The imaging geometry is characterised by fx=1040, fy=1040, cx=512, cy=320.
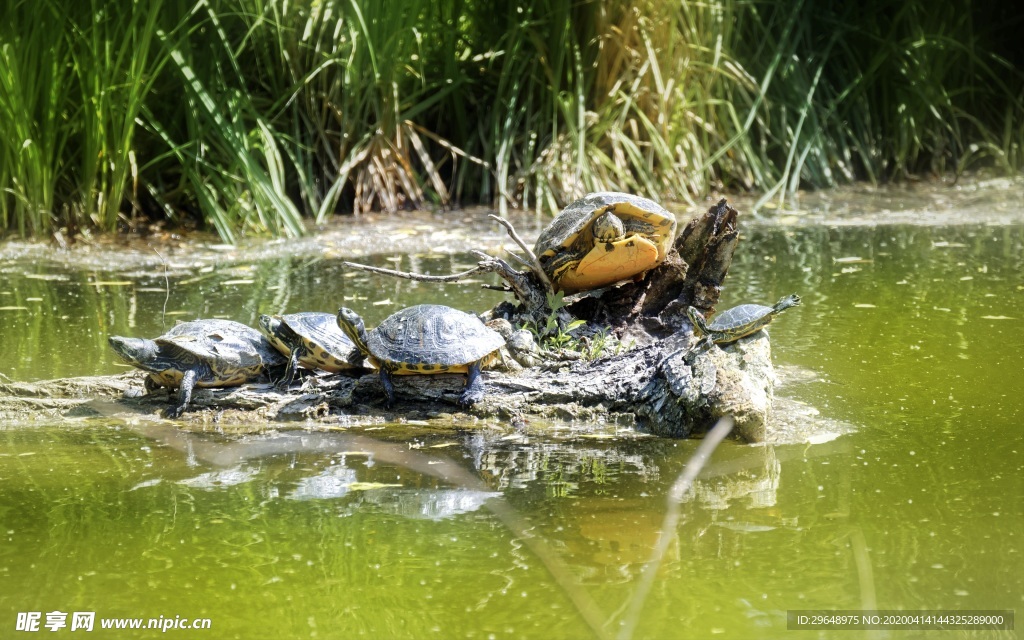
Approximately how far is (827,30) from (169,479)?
8.14 meters

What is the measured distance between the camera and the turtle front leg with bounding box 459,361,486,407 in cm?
355

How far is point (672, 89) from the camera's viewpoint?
27.2ft

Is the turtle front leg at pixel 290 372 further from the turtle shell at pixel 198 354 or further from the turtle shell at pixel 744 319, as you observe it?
the turtle shell at pixel 744 319

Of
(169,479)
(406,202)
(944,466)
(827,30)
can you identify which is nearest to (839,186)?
(827,30)

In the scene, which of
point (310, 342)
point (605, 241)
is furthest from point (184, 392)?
point (605, 241)

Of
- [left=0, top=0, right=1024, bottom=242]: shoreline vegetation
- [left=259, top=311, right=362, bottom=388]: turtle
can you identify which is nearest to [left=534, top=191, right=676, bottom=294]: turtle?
[left=259, top=311, right=362, bottom=388]: turtle

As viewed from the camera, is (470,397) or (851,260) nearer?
(470,397)

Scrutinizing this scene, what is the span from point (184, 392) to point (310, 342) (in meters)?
0.46

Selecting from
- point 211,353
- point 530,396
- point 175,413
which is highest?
point 211,353

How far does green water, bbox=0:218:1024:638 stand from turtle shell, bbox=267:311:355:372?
37 centimetres

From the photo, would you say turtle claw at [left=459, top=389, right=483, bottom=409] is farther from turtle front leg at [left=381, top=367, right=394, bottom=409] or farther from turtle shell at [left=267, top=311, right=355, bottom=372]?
turtle shell at [left=267, top=311, right=355, bottom=372]

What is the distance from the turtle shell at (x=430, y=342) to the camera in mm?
3496

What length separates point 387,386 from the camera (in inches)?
141

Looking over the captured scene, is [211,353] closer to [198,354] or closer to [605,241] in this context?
[198,354]
